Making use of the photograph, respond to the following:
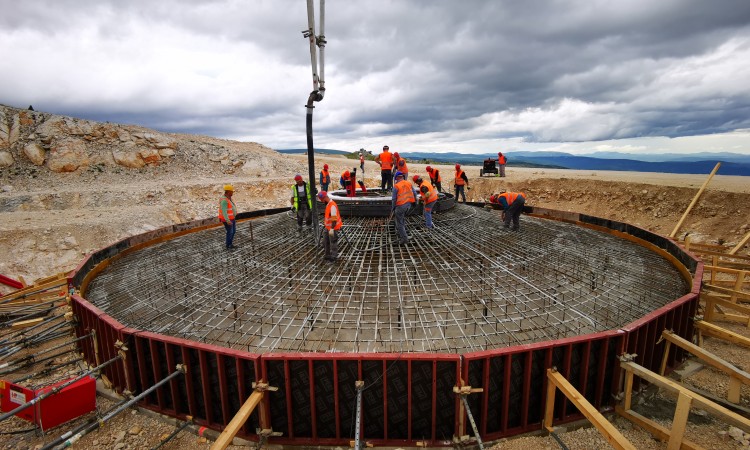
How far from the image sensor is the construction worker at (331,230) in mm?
7324

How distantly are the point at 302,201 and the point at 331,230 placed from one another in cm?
213

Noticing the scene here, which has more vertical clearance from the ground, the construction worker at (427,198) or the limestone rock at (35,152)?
the limestone rock at (35,152)

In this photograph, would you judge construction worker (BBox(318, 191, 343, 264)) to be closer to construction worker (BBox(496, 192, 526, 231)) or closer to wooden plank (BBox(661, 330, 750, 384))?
construction worker (BBox(496, 192, 526, 231))

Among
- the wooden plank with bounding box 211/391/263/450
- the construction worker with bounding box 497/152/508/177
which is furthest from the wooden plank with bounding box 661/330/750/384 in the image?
the construction worker with bounding box 497/152/508/177

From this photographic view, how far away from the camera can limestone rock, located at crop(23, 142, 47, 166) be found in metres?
25.8

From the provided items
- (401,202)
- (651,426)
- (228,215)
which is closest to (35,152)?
(228,215)

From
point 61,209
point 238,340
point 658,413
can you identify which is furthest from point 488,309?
point 61,209

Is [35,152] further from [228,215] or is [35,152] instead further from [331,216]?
[331,216]

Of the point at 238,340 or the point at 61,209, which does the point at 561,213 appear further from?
the point at 61,209

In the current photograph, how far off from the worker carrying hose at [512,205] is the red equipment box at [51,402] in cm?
893

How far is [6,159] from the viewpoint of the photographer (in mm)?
25172

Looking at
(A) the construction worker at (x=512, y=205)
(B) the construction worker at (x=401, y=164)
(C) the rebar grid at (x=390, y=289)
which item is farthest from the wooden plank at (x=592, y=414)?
(B) the construction worker at (x=401, y=164)

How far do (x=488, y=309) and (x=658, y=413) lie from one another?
2.69 m

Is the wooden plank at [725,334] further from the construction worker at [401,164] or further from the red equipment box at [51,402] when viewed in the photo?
the red equipment box at [51,402]
